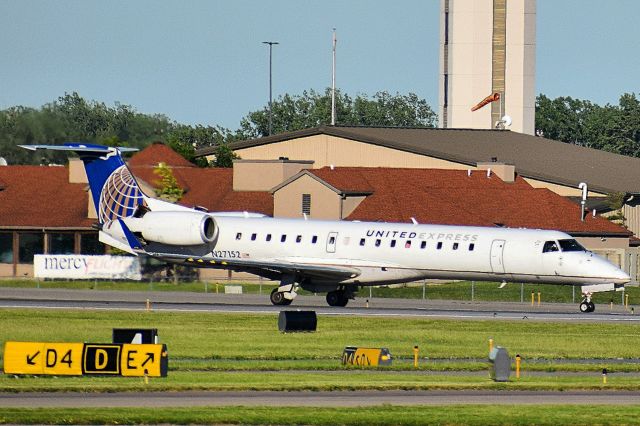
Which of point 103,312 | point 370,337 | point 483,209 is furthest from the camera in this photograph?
point 483,209

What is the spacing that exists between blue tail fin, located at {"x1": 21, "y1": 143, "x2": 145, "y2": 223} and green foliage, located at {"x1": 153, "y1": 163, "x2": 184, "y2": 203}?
1855 cm

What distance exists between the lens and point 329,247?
54.2m

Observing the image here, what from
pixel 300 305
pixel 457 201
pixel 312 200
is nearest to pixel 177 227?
pixel 300 305

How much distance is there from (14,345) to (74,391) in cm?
276

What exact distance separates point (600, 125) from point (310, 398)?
166m

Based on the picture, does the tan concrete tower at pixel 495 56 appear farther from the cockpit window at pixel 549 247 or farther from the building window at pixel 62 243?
the cockpit window at pixel 549 247

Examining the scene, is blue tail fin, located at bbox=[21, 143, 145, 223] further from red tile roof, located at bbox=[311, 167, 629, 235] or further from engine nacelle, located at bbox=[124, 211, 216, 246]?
red tile roof, located at bbox=[311, 167, 629, 235]

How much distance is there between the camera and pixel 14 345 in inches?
1211

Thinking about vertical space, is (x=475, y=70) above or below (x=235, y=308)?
above

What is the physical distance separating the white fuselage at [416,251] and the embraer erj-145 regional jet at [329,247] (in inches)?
1.4

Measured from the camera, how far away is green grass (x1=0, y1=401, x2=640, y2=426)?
25.1m

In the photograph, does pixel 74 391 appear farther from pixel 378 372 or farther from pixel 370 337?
pixel 370 337

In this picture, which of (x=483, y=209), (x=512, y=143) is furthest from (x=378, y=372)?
(x=512, y=143)

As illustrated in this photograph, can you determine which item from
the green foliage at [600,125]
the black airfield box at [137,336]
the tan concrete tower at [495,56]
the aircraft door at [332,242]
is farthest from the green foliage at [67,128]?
the green foliage at [600,125]
